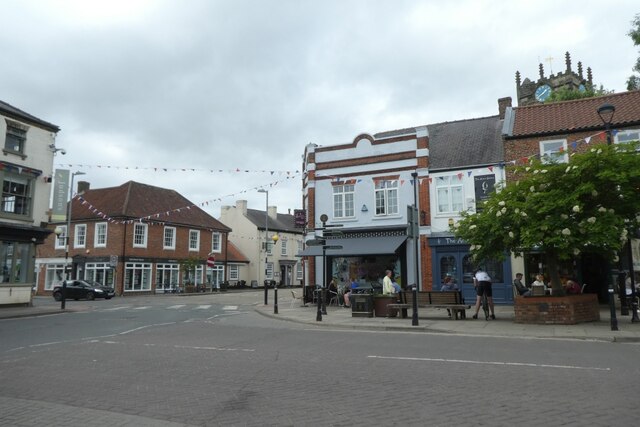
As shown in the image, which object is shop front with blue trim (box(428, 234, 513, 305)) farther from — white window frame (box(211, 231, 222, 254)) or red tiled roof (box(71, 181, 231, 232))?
white window frame (box(211, 231, 222, 254))

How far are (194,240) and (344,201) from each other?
82.7 feet

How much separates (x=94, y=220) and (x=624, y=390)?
42.2 m

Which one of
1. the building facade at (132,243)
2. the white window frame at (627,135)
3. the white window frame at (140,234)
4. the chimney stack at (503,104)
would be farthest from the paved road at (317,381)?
the white window frame at (140,234)

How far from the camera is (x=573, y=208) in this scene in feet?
43.6

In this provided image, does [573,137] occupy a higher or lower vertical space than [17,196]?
higher

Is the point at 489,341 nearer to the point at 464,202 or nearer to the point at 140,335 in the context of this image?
the point at 140,335

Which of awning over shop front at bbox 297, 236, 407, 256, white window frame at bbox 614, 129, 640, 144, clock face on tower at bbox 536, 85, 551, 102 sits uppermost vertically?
clock face on tower at bbox 536, 85, 551, 102

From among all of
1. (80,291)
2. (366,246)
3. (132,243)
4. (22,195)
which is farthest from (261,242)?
(366,246)

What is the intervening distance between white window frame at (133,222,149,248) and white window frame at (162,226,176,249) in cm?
202

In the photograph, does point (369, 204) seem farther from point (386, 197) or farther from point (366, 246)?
point (366, 246)

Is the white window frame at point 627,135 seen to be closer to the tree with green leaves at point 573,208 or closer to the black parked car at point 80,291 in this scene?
the tree with green leaves at point 573,208

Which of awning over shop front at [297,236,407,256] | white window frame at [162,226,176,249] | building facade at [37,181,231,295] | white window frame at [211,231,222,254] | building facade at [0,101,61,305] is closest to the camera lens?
awning over shop front at [297,236,407,256]

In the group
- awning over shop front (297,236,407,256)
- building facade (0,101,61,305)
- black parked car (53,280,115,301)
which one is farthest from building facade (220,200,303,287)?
building facade (0,101,61,305)

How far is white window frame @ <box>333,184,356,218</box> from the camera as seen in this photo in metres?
26.3
